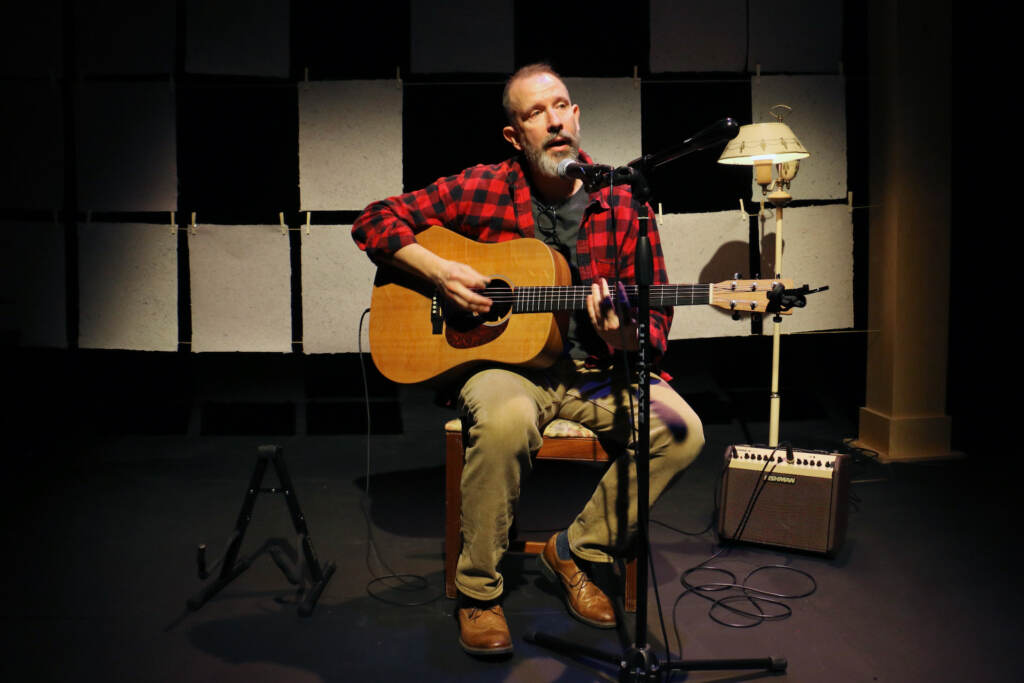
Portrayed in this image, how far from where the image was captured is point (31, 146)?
418cm

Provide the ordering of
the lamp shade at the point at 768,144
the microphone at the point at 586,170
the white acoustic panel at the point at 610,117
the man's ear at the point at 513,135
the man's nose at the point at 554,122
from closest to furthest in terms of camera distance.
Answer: the microphone at the point at 586,170
the man's nose at the point at 554,122
the man's ear at the point at 513,135
the lamp shade at the point at 768,144
the white acoustic panel at the point at 610,117

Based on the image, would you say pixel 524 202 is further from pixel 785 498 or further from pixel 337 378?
pixel 337 378

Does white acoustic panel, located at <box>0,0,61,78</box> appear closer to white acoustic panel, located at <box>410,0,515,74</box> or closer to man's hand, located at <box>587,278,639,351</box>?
white acoustic panel, located at <box>410,0,515,74</box>

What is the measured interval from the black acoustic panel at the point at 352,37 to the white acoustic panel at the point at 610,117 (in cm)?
97

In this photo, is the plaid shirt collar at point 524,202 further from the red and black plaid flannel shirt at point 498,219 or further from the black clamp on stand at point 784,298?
the black clamp on stand at point 784,298

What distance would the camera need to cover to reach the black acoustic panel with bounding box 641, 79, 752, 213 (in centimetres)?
428

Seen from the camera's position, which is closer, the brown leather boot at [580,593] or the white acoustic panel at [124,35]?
the brown leather boot at [580,593]

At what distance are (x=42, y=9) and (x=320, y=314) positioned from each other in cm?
213

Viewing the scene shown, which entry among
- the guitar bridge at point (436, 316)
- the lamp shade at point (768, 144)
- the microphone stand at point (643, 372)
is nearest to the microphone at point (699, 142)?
the microphone stand at point (643, 372)

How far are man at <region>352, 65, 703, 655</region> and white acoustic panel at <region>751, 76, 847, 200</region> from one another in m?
1.83

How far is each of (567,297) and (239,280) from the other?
2412 millimetres

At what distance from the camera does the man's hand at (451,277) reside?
2.39 m

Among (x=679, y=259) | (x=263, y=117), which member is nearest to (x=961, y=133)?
(x=679, y=259)

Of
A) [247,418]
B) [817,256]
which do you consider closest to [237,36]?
[247,418]
